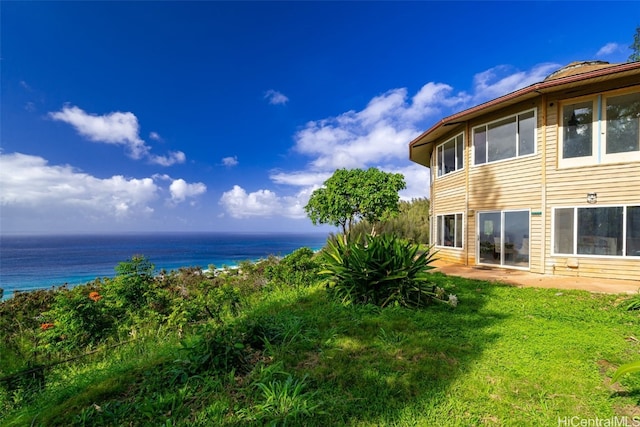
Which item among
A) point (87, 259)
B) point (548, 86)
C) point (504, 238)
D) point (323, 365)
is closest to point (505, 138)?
point (548, 86)

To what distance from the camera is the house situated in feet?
24.1

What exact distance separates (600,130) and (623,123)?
50cm

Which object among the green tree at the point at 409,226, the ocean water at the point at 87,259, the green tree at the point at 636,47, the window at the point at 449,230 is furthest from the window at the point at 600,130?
the green tree at the point at 636,47

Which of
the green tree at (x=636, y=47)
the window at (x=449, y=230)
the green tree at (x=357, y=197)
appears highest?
the green tree at (x=636, y=47)

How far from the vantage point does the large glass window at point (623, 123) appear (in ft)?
24.2

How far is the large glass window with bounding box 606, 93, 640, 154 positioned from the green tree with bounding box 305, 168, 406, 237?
7585mm

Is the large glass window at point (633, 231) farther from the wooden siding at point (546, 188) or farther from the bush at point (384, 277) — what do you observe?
the bush at point (384, 277)

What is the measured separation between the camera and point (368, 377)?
2562 mm

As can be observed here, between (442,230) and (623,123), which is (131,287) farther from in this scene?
(623,123)

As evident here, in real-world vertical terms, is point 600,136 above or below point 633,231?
above

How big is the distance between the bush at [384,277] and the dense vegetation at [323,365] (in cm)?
25

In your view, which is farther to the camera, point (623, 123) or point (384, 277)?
point (623, 123)

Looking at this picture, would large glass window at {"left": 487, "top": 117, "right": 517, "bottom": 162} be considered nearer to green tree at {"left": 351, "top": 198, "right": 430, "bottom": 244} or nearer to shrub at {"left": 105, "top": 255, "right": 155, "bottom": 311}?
green tree at {"left": 351, "top": 198, "right": 430, "bottom": 244}

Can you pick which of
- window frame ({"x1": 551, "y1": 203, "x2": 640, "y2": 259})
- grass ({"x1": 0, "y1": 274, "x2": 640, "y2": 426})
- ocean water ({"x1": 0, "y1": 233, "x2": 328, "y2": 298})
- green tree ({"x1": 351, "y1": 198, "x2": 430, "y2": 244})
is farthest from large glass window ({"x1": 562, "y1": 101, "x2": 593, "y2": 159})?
ocean water ({"x1": 0, "y1": 233, "x2": 328, "y2": 298})
